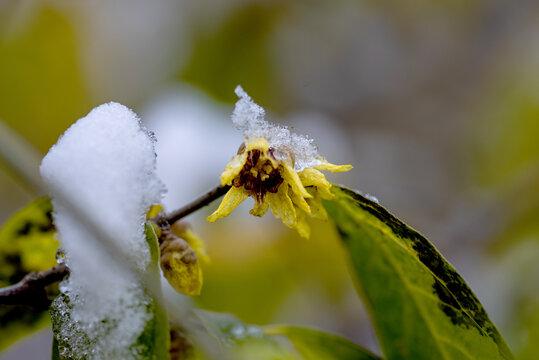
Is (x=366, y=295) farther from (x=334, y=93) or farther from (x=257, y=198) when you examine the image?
(x=334, y=93)

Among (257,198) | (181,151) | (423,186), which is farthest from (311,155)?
(423,186)

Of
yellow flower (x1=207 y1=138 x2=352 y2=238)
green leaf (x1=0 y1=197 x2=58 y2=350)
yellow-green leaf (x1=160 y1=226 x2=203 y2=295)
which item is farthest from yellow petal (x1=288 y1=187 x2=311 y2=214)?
green leaf (x1=0 y1=197 x2=58 y2=350)

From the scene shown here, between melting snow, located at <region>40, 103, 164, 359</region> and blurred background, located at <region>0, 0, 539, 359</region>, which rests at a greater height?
blurred background, located at <region>0, 0, 539, 359</region>

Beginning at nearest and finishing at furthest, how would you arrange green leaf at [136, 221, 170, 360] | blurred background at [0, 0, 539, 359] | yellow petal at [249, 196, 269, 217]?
green leaf at [136, 221, 170, 360] < yellow petal at [249, 196, 269, 217] < blurred background at [0, 0, 539, 359]

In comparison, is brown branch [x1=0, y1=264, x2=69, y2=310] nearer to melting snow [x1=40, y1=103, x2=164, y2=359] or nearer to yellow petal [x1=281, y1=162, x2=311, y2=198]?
melting snow [x1=40, y1=103, x2=164, y2=359]

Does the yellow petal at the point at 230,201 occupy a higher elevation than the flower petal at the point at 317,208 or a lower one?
→ lower

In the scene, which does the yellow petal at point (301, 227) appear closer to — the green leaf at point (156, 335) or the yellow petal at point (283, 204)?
the yellow petal at point (283, 204)

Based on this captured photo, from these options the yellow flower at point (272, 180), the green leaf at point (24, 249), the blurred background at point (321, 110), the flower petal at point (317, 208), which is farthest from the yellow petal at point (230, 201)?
the green leaf at point (24, 249)

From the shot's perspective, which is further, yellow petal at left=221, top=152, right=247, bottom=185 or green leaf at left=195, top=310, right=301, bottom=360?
green leaf at left=195, top=310, right=301, bottom=360
